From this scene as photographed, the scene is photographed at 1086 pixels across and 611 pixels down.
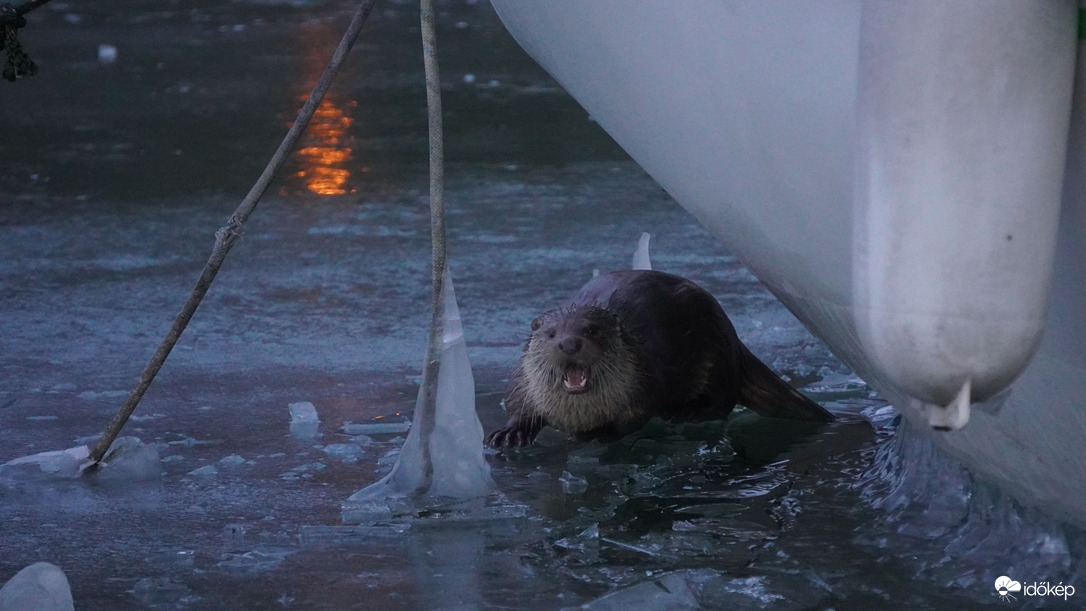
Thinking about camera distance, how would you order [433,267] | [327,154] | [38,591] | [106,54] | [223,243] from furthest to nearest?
[106,54]
[327,154]
[223,243]
[433,267]
[38,591]

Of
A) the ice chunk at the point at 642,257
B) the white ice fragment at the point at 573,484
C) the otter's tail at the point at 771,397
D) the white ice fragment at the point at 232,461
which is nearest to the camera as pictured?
the white ice fragment at the point at 573,484

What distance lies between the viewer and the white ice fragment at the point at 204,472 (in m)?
2.90

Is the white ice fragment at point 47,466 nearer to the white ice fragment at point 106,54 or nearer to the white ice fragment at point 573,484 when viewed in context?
the white ice fragment at point 573,484

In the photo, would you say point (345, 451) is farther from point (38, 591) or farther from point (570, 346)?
point (38, 591)

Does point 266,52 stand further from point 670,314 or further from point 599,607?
point 599,607

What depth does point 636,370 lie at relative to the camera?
327 cm

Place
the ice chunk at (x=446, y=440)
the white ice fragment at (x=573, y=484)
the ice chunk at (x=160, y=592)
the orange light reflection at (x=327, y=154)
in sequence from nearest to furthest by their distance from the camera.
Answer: the ice chunk at (x=160, y=592), the ice chunk at (x=446, y=440), the white ice fragment at (x=573, y=484), the orange light reflection at (x=327, y=154)

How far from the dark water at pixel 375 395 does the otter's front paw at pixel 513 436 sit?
55mm

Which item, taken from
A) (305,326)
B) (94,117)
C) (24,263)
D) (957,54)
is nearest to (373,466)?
(305,326)

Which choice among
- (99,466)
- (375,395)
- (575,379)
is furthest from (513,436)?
(99,466)

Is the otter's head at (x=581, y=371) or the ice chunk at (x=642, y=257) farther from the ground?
the ice chunk at (x=642, y=257)

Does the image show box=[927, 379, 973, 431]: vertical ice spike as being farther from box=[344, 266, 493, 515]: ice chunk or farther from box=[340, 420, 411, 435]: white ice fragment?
box=[340, 420, 411, 435]: white ice fragment

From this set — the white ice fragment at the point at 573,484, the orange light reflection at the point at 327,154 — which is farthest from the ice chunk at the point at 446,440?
the orange light reflection at the point at 327,154

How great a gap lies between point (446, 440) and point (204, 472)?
609mm
